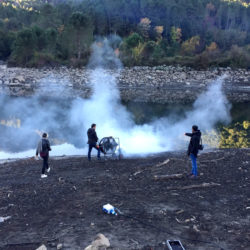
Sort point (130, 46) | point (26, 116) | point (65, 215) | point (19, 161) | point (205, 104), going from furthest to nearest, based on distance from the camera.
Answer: point (130, 46) → point (205, 104) → point (26, 116) → point (19, 161) → point (65, 215)

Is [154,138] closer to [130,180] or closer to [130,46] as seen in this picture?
[130,180]

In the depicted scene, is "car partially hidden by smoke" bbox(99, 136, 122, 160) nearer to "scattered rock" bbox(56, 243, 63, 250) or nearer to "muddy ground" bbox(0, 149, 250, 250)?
"muddy ground" bbox(0, 149, 250, 250)

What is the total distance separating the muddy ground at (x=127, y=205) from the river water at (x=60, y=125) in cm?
449

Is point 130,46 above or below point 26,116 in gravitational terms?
above

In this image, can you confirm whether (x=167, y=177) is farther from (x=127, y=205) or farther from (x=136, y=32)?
(x=136, y=32)

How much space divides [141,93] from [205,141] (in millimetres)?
21389

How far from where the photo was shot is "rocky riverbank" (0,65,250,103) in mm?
37000

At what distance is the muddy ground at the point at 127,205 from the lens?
6.32m

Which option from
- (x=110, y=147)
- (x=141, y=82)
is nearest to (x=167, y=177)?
(x=110, y=147)

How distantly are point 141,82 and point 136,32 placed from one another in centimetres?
2513

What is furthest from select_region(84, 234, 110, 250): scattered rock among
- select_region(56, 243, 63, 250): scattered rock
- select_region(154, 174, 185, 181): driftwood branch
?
select_region(154, 174, 185, 181): driftwood branch

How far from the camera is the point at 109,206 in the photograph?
7430 millimetres

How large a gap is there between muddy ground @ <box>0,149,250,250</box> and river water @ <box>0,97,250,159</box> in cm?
449

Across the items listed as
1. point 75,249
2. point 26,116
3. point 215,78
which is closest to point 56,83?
point 26,116
